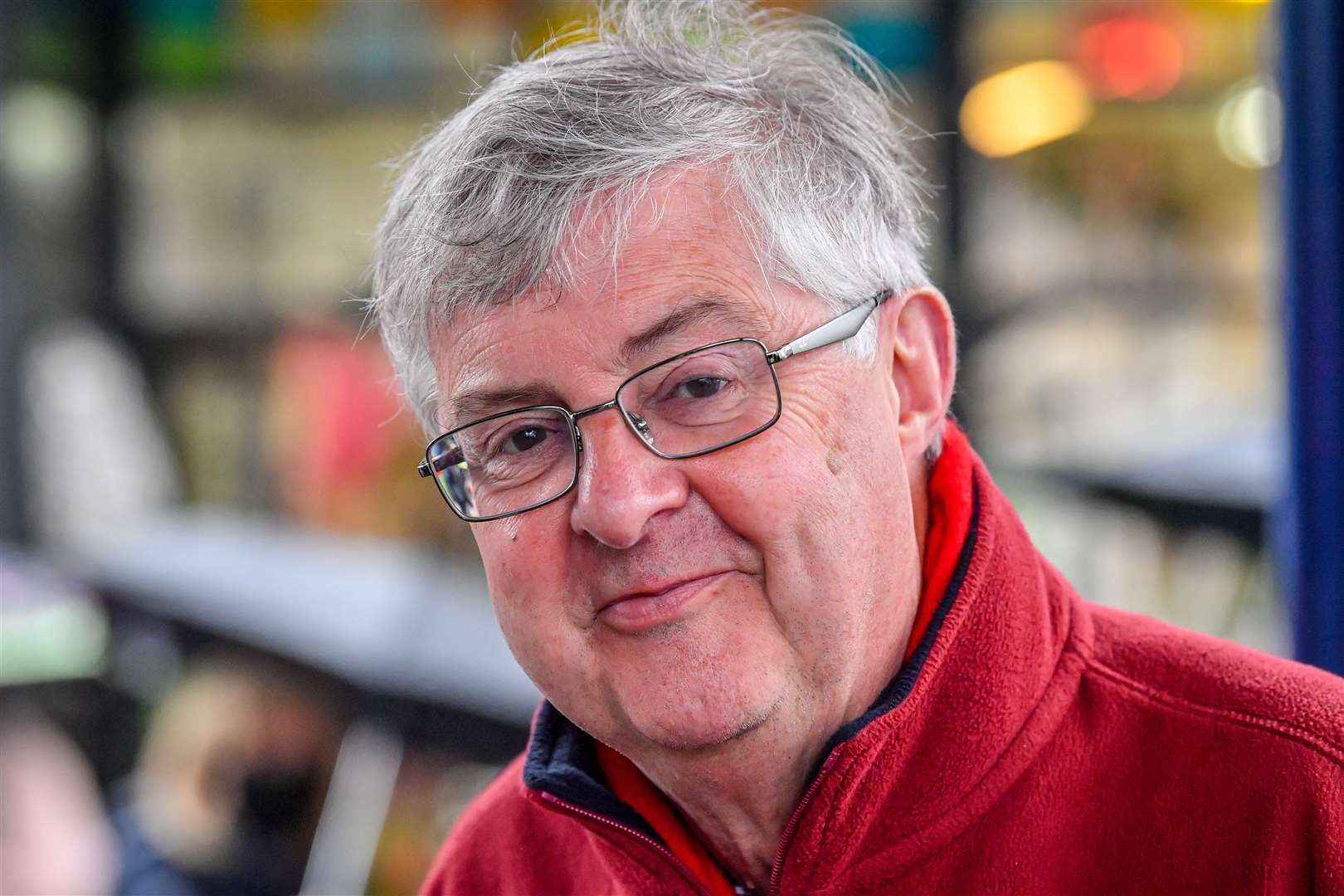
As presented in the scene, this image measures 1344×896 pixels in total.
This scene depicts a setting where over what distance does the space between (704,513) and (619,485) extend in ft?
0.26

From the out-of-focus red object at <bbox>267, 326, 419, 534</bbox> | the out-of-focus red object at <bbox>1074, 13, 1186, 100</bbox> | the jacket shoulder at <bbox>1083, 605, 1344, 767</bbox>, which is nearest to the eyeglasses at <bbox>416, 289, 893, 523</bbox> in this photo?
the jacket shoulder at <bbox>1083, 605, 1344, 767</bbox>

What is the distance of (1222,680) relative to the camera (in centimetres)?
115

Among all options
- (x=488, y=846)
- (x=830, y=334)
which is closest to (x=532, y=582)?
(x=830, y=334)

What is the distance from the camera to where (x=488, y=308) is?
1.20 metres

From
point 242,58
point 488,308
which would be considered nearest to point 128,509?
point 242,58

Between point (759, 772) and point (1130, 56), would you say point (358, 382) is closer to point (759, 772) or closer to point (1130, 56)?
point (1130, 56)

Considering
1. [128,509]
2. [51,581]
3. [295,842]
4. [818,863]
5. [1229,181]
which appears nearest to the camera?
[818,863]

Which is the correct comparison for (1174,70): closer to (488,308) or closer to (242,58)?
(488,308)

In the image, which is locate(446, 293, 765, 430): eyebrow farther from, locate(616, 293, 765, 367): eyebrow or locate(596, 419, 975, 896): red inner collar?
locate(596, 419, 975, 896): red inner collar

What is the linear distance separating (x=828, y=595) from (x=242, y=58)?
5.90 metres

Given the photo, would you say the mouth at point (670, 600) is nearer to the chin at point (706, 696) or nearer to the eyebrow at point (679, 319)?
the chin at point (706, 696)

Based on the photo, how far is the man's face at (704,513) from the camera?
114cm

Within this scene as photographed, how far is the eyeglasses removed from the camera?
1.15 meters

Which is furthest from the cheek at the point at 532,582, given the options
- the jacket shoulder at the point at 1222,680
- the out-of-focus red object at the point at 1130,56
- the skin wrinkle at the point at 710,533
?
the out-of-focus red object at the point at 1130,56
